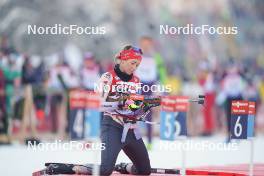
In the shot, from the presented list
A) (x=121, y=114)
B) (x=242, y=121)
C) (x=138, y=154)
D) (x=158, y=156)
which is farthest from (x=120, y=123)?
(x=158, y=156)

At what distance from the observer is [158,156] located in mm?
9195

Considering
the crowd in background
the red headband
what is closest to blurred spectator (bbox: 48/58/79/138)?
the crowd in background

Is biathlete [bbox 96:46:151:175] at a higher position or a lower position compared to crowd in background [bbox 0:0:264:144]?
lower

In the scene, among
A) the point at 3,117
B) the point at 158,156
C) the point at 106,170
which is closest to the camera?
the point at 106,170

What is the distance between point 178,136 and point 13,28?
2.20 meters

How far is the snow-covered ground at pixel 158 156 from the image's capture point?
8.66m

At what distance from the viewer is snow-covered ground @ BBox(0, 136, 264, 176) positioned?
8.66m

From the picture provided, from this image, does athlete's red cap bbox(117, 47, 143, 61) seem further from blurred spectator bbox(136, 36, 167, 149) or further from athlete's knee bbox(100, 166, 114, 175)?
blurred spectator bbox(136, 36, 167, 149)

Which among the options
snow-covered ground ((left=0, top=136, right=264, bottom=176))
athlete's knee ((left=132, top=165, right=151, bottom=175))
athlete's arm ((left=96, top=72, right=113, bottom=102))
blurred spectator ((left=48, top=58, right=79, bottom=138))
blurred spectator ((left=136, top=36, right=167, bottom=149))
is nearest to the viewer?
athlete's arm ((left=96, top=72, right=113, bottom=102))

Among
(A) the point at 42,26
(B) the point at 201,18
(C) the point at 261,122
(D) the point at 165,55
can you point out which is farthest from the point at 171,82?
(C) the point at 261,122

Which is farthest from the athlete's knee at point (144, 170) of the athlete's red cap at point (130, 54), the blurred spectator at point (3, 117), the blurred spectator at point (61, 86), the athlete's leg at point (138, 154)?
the blurred spectator at point (3, 117)

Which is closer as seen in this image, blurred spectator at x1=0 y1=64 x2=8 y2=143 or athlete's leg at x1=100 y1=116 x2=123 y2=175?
athlete's leg at x1=100 y1=116 x2=123 y2=175

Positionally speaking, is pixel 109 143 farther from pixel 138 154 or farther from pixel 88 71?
pixel 88 71

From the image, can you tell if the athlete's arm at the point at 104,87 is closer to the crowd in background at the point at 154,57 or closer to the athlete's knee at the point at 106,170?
the athlete's knee at the point at 106,170
